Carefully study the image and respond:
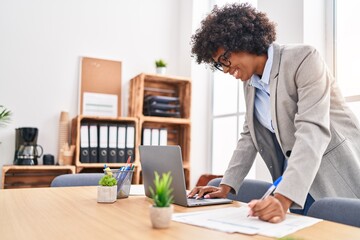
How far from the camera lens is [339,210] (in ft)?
3.38

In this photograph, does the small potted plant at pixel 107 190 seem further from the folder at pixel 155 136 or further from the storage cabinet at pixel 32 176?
the folder at pixel 155 136

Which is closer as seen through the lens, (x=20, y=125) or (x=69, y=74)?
(x=20, y=125)

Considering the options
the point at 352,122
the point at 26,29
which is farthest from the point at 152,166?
the point at 26,29

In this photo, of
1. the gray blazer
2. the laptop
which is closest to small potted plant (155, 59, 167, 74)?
the gray blazer

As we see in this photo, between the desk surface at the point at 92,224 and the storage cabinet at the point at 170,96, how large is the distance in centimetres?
203

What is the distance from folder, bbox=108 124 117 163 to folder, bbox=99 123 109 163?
0.03 metres

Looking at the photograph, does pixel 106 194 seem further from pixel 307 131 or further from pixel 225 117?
pixel 225 117

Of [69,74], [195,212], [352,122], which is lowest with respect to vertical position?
[195,212]

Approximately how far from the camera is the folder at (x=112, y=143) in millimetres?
3072

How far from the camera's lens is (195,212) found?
3.47 ft

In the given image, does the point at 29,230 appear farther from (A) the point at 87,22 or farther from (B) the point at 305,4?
(A) the point at 87,22

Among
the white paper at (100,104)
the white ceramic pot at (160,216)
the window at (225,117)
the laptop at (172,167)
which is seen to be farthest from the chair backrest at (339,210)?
the white paper at (100,104)

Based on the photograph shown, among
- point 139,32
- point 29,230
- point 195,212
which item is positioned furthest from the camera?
point 139,32

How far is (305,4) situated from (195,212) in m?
1.84
